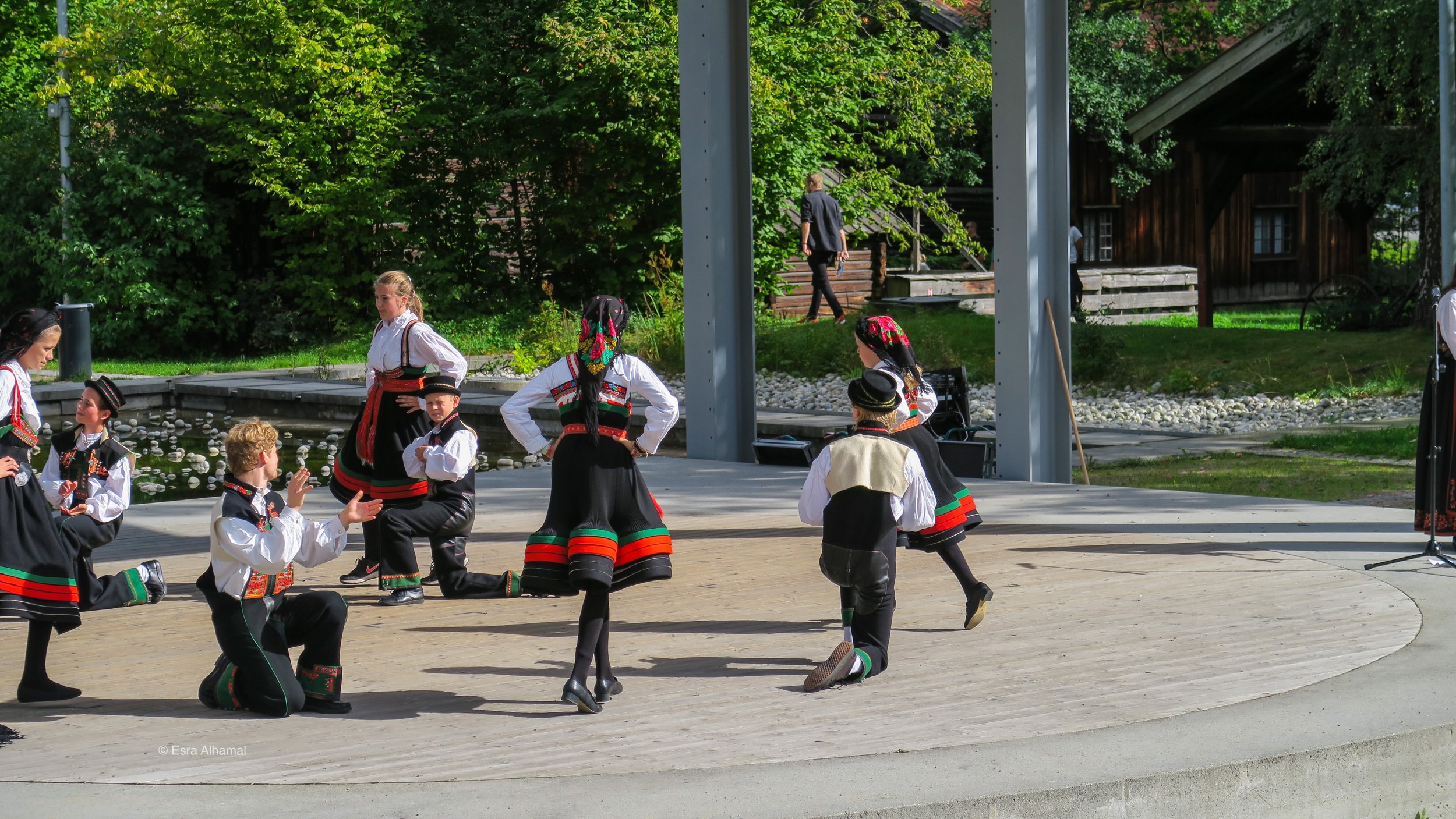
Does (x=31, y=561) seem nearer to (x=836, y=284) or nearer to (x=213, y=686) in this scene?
(x=213, y=686)

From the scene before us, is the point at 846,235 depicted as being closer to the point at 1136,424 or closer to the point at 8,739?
the point at 1136,424

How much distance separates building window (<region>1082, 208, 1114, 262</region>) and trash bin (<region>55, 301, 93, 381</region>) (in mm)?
20809

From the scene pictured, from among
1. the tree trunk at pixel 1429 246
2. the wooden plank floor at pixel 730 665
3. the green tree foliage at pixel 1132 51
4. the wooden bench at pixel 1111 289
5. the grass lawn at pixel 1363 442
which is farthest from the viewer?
the green tree foliage at pixel 1132 51

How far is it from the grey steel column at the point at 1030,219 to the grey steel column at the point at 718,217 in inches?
90.0

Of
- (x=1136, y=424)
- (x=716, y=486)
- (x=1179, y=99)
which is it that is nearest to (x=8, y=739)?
(x=716, y=486)

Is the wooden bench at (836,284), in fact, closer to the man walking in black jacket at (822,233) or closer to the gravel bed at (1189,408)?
the man walking in black jacket at (822,233)

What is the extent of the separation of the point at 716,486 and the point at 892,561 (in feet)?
16.6

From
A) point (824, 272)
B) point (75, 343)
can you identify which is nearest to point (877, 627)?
point (824, 272)

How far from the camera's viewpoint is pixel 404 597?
7.34m

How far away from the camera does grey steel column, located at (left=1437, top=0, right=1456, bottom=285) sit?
57.2ft

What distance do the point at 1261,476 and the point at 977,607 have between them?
5.42m

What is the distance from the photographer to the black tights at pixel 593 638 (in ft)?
17.4

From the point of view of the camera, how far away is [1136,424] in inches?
576

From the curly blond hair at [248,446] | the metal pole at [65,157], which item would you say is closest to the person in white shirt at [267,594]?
the curly blond hair at [248,446]
